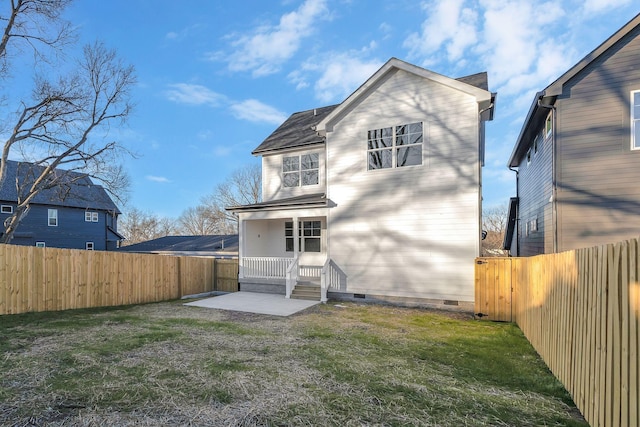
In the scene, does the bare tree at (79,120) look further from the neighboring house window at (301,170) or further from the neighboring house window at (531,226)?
the neighboring house window at (531,226)

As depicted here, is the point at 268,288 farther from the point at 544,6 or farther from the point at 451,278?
the point at 544,6

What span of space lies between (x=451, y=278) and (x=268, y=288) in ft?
21.5

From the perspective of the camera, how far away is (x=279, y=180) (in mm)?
14031

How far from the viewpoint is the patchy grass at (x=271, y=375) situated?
132 inches

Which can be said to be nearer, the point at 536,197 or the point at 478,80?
the point at 478,80

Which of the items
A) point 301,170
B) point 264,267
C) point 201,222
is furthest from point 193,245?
point 201,222

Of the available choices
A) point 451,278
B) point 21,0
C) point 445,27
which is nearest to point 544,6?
point 445,27

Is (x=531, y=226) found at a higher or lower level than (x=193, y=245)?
higher

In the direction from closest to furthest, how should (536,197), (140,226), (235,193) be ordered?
(536,197) → (235,193) → (140,226)

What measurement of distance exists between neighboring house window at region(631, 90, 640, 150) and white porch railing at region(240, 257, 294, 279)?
10154 millimetres

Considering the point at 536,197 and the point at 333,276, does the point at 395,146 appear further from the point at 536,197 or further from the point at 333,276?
the point at 536,197

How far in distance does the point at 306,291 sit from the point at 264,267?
6.88 ft

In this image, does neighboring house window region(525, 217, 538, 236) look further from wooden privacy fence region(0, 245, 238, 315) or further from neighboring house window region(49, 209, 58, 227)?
neighboring house window region(49, 209, 58, 227)

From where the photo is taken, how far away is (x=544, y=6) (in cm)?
1035
